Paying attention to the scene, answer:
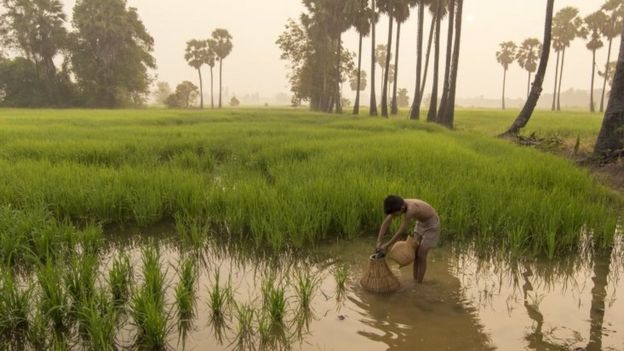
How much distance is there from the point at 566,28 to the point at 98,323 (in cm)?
6859

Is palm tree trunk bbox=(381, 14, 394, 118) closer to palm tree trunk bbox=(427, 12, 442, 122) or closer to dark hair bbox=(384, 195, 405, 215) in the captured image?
palm tree trunk bbox=(427, 12, 442, 122)

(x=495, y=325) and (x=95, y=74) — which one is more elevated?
(x=95, y=74)

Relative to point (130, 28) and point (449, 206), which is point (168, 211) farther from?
point (130, 28)

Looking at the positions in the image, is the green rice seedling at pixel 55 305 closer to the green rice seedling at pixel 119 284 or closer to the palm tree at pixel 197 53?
the green rice seedling at pixel 119 284

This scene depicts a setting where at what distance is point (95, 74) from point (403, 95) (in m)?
72.3

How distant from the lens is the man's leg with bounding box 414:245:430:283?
14.5ft

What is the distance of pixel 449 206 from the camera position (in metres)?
6.38

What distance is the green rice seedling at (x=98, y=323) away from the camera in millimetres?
3146

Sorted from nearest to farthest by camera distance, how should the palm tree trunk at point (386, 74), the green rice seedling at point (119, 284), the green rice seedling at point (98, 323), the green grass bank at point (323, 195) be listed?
the green rice seedling at point (98, 323) < the green rice seedling at point (119, 284) < the green grass bank at point (323, 195) < the palm tree trunk at point (386, 74)

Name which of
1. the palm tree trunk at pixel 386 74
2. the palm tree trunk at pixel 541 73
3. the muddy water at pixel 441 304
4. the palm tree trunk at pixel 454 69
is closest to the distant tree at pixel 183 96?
the palm tree trunk at pixel 386 74

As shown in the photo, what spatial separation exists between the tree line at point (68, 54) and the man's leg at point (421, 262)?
53227 mm

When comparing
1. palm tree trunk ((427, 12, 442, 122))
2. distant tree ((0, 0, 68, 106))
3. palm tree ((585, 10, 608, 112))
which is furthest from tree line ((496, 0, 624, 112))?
distant tree ((0, 0, 68, 106))

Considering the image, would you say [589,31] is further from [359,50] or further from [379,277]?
[379,277]

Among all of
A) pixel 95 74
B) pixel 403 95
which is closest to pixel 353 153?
pixel 95 74
